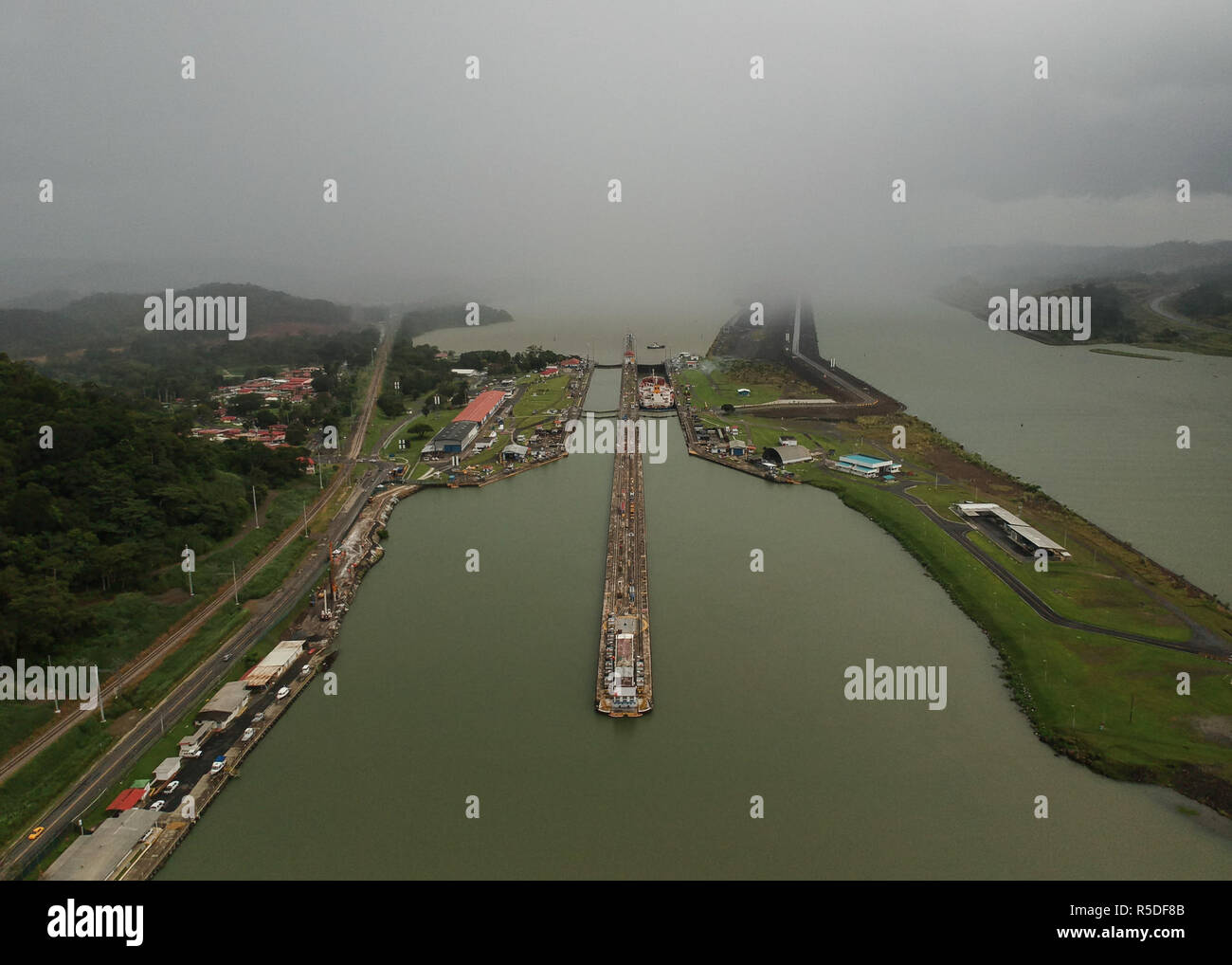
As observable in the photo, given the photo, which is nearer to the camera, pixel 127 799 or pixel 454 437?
pixel 127 799

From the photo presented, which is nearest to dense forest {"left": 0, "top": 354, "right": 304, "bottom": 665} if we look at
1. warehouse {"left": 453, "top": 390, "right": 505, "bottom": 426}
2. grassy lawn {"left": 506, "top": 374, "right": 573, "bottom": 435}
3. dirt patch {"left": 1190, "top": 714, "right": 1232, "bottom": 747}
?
warehouse {"left": 453, "top": 390, "right": 505, "bottom": 426}

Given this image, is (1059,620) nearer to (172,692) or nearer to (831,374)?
(172,692)

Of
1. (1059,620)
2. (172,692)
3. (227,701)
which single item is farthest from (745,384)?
Answer: (172,692)

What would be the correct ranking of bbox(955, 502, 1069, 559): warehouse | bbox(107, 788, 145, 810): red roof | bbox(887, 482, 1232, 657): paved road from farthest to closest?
bbox(955, 502, 1069, 559): warehouse
bbox(887, 482, 1232, 657): paved road
bbox(107, 788, 145, 810): red roof

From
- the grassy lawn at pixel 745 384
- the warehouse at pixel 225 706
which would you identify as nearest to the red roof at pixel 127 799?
the warehouse at pixel 225 706

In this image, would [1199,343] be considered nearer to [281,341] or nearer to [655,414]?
[655,414]

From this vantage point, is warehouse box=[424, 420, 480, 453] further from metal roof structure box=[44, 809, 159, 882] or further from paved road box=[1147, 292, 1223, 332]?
paved road box=[1147, 292, 1223, 332]
